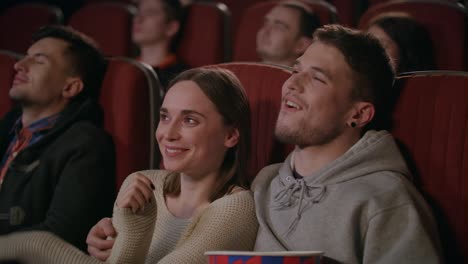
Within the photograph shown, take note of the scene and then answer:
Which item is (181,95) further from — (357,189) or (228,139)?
(357,189)

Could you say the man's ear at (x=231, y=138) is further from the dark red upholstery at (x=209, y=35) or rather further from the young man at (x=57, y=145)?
the dark red upholstery at (x=209, y=35)

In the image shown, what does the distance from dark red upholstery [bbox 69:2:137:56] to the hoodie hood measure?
67.5 inches

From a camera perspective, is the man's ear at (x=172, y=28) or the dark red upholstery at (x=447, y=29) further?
the man's ear at (x=172, y=28)

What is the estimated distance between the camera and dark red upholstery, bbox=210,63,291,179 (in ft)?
5.34

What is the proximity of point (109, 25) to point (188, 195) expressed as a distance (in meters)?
1.58

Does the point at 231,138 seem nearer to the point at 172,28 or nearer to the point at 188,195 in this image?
the point at 188,195

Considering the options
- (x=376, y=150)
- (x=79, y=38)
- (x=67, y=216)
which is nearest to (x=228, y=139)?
(x=376, y=150)

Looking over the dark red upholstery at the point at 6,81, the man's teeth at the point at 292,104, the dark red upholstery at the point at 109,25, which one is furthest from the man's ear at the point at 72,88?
the dark red upholstery at the point at 109,25

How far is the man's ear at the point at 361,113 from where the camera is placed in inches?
56.6

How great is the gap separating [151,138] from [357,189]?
729mm

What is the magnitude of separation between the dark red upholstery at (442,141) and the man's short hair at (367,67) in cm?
4

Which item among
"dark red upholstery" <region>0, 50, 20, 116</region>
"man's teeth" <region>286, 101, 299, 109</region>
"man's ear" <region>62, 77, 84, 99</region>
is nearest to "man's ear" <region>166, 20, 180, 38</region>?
"dark red upholstery" <region>0, 50, 20, 116</region>

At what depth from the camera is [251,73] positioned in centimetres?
170

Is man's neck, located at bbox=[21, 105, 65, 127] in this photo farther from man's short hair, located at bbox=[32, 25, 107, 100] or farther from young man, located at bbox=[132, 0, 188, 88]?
young man, located at bbox=[132, 0, 188, 88]
